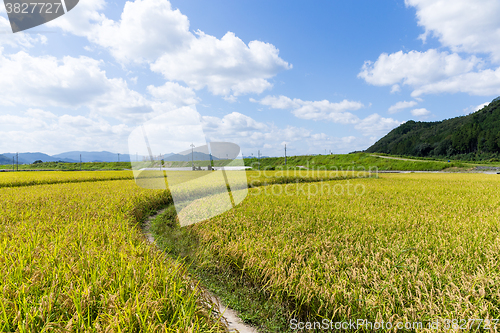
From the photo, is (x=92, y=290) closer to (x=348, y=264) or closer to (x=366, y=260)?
(x=348, y=264)

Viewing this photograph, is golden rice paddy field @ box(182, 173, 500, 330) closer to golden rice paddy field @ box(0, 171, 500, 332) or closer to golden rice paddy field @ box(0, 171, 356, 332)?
golden rice paddy field @ box(0, 171, 500, 332)

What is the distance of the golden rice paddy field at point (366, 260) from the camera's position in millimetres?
2715

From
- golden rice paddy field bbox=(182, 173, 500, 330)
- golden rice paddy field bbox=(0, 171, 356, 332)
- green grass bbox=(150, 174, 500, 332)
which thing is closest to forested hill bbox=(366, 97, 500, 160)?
golden rice paddy field bbox=(182, 173, 500, 330)

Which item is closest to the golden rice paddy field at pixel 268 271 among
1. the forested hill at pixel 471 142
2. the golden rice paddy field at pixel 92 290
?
the golden rice paddy field at pixel 92 290

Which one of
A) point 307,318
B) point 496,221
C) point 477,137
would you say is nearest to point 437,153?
point 477,137

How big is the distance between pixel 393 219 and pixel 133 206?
8.59m

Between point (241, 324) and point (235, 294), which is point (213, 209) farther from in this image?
point (241, 324)

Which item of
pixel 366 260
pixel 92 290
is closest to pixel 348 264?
pixel 366 260

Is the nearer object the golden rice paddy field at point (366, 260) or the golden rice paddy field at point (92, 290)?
the golden rice paddy field at point (92, 290)

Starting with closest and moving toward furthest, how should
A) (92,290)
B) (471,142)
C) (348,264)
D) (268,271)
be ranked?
(92,290) → (348,264) → (268,271) → (471,142)

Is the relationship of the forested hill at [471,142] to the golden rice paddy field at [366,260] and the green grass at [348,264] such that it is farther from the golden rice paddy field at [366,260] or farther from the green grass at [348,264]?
the green grass at [348,264]

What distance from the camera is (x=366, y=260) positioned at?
3.57 meters

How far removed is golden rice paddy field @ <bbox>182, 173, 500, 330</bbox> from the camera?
271 centimetres

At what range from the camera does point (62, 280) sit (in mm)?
2822
